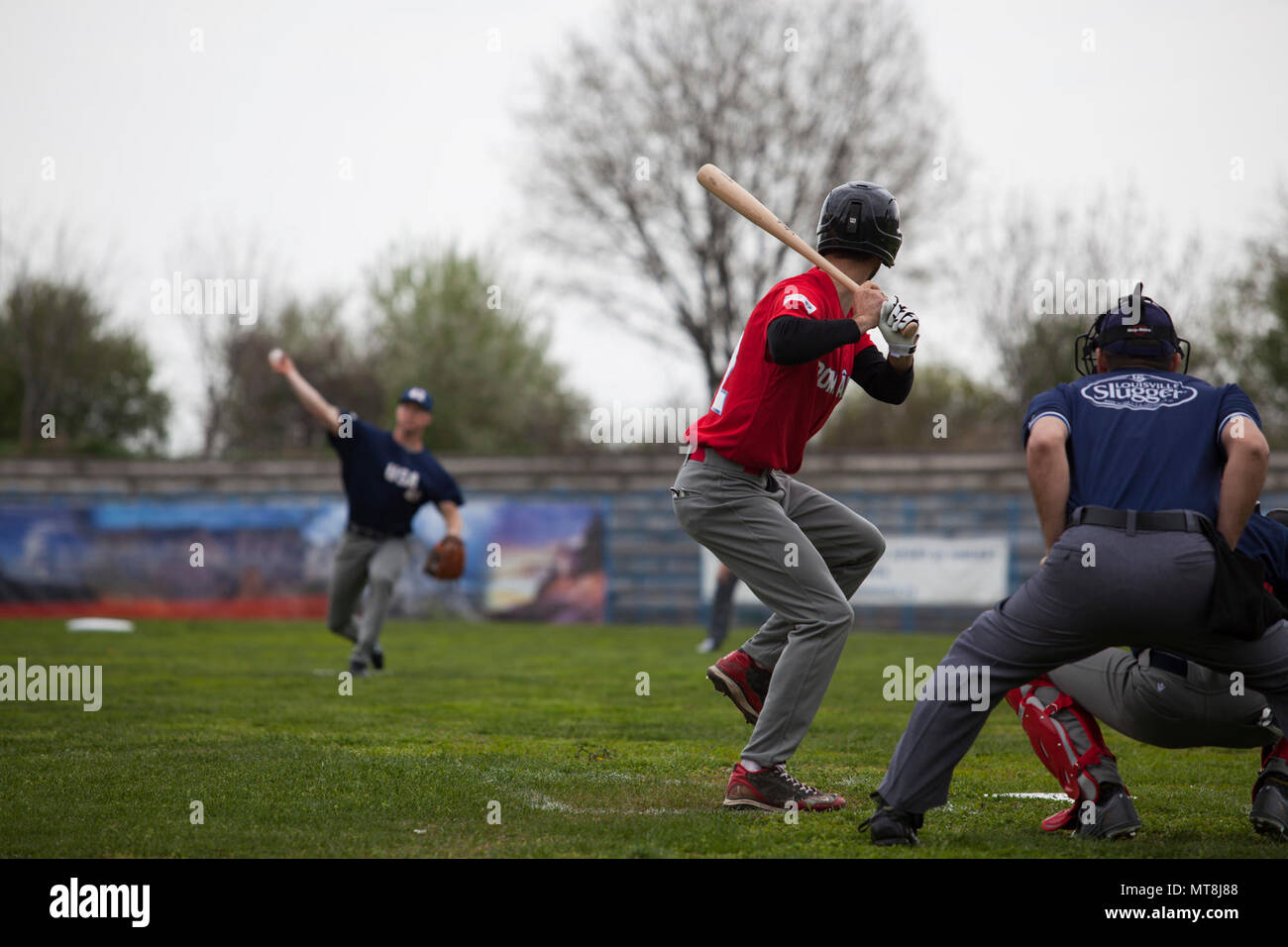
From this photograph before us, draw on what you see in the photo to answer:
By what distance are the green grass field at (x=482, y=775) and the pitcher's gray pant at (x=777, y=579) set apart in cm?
44

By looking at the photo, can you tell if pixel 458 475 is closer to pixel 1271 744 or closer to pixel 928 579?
pixel 928 579

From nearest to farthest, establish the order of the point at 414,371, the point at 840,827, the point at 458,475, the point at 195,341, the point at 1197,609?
1. the point at 1197,609
2. the point at 840,827
3. the point at 458,475
4. the point at 195,341
5. the point at 414,371

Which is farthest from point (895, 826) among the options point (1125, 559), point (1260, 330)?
point (1260, 330)

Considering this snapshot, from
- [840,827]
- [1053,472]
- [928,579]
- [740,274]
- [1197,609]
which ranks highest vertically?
[740,274]

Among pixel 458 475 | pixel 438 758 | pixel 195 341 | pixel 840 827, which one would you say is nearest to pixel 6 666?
pixel 438 758

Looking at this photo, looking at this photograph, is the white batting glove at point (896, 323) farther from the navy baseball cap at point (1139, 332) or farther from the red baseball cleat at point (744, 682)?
the red baseball cleat at point (744, 682)

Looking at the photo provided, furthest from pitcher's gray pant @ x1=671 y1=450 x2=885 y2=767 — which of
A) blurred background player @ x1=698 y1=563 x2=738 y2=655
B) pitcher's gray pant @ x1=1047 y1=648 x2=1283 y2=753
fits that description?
blurred background player @ x1=698 y1=563 x2=738 y2=655

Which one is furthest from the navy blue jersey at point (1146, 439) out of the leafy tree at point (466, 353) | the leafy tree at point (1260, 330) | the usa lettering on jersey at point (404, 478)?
the leafy tree at point (466, 353)

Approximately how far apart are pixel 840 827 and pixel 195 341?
117 ft

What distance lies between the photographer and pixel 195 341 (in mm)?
37438

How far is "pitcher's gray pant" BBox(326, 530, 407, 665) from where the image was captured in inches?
439

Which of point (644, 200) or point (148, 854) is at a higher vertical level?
point (644, 200)

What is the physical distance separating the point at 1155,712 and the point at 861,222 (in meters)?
2.16

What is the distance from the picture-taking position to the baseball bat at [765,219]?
5184 millimetres
